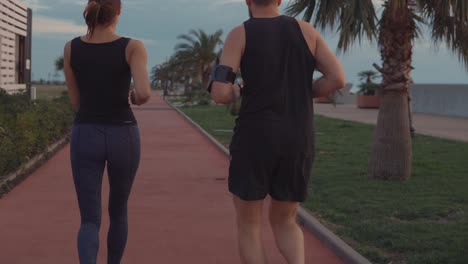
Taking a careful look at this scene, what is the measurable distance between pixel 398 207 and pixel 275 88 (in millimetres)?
5189

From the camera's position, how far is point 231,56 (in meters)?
3.67

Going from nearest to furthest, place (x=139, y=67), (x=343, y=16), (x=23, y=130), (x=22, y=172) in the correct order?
1. (x=139, y=67)
2. (x=343, y=16)
3. (x=22, y=172)
4. (x=23, y=130)

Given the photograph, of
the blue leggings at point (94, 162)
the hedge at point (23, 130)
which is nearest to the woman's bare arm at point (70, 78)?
the blue leggings at point (94, 162)

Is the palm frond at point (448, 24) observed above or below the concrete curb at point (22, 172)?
above

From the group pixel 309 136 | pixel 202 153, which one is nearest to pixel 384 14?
pixel 202 153

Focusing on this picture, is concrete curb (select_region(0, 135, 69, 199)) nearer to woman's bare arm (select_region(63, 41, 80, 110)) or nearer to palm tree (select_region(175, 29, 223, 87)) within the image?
woman's bare arm (select_region(63, 41, 80, 110))

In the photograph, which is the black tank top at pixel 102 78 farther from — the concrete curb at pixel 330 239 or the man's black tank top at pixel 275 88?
the concrete curb at pixel 330 239

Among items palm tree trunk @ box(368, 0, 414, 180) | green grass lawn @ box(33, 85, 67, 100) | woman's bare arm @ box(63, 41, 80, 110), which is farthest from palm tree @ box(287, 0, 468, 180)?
green grass lawn @ box(33, 85, 67, 100)

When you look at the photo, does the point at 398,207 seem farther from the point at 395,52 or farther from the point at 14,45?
the point at 14,45

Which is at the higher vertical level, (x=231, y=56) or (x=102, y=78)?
(x=231, y=56)

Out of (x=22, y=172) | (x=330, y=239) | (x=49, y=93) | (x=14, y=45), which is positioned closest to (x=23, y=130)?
(x=22, y=172)

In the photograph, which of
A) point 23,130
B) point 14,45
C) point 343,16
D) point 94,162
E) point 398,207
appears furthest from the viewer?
point 14,45

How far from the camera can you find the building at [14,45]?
2692 cm

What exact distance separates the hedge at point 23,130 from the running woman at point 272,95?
7.59 meters
